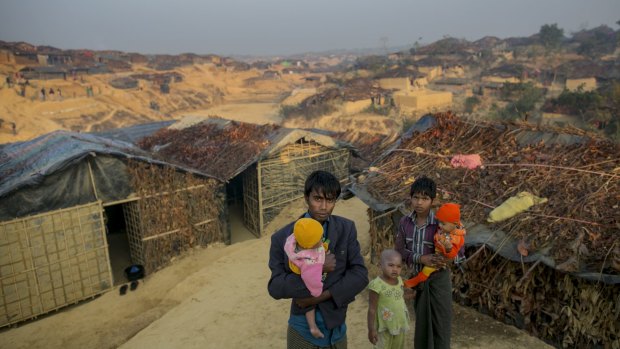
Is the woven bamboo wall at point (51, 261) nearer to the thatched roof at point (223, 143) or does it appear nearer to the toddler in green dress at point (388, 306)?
the thatched roof at point (223, 143)

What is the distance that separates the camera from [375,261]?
7176mm

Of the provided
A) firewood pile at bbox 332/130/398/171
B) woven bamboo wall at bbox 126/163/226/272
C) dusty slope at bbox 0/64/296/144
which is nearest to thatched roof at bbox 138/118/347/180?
woven bamboo wall at bbox 126/163/226/272

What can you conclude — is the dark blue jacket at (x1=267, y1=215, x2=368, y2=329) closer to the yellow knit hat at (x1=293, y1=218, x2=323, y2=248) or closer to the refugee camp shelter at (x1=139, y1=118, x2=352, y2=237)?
the yellow knit hat at (x1=293, y1=218, x2=323, y2=248)

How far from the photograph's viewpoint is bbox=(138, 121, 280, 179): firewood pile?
410 inches

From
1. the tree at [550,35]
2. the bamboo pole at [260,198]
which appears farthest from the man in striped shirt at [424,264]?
the tree at [550,35]

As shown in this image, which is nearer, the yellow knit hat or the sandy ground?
the yellow knit hat

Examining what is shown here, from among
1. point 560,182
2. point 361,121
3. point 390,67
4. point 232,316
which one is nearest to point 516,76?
point 390,67

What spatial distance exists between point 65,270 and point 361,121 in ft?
67.5

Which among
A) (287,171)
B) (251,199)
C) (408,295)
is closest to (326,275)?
(408,295)

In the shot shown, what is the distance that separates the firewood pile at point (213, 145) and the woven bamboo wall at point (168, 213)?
63cm

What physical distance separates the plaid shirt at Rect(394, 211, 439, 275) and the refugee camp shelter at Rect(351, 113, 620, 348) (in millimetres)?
1675

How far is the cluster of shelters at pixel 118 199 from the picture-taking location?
714 cm

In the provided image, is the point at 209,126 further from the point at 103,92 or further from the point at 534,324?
the point at 103,92

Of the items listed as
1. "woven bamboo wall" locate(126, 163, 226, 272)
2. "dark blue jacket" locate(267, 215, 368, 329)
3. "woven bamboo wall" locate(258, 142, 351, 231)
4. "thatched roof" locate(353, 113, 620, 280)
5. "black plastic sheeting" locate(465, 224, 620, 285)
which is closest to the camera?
"dark blue jacket" locate(267, 215, 368, 329)
